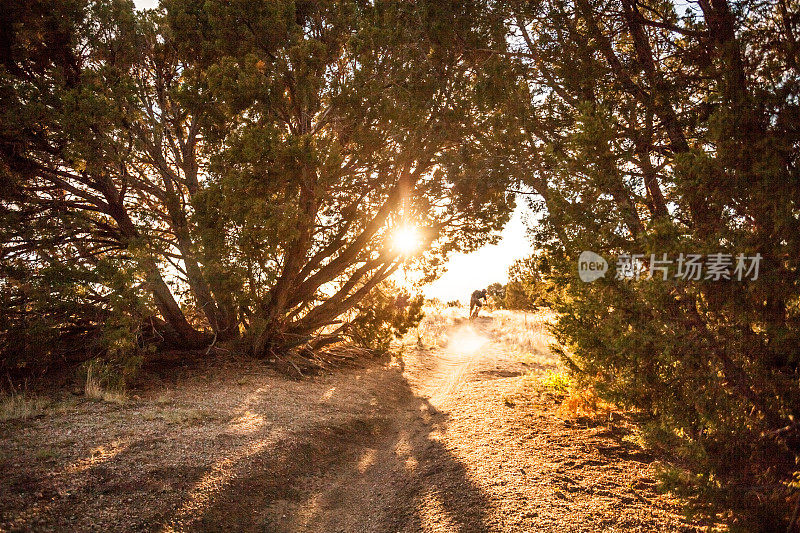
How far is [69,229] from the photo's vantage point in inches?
298

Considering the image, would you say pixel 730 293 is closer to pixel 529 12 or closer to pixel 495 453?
pixel 495 453

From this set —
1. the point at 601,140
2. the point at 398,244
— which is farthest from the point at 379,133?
the point at 601,140

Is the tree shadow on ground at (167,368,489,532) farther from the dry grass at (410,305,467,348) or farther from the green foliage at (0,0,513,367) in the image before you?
the dry grass at (410,305,467,348)

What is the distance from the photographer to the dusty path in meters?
3.33

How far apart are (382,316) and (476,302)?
54.9 feet

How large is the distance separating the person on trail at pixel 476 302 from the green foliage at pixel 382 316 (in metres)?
13.3

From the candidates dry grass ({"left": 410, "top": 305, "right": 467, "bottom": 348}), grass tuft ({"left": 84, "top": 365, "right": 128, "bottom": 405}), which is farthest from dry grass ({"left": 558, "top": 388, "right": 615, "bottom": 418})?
dry grass ({"left": 410, "top": 305, "right": 467, "bottom": 348})

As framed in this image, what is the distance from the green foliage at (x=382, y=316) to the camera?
10.6 meters

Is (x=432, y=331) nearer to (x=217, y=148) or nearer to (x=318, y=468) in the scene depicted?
(x=217, y=148)

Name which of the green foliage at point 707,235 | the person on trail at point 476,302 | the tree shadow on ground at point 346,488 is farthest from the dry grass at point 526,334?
the green foliage at point 707,235

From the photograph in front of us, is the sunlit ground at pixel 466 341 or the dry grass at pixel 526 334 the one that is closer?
the dry grass at pixel 526 334

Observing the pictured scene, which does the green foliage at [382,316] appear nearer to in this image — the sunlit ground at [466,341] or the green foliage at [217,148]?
the green foliage at [217,148]

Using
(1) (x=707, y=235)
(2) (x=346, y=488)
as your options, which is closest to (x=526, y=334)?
(2) (x=346, y=488)

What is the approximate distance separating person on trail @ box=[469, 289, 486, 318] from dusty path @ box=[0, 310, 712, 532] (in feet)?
57.1
